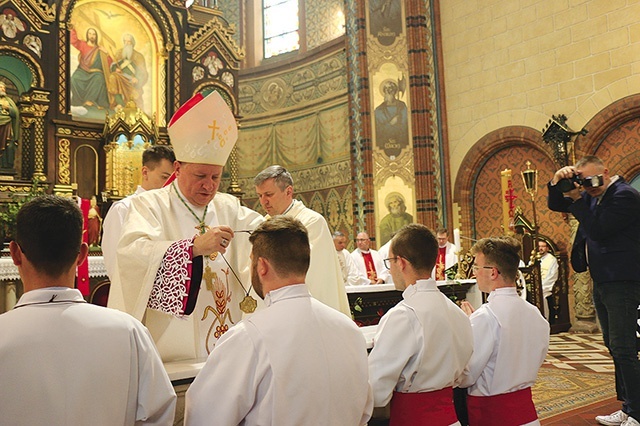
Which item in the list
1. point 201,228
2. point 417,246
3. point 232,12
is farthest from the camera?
point 232,12

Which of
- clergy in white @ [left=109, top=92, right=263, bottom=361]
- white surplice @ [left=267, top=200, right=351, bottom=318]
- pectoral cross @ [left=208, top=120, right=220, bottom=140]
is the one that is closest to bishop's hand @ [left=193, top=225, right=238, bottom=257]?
clergy in white @ [left=109, top=92, right=263, bottom=361]

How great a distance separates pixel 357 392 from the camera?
74.1 inches

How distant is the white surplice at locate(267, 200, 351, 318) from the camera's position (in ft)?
11.5

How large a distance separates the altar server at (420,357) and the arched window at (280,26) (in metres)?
12.9

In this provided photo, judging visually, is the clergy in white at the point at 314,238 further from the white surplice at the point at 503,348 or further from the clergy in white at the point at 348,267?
the clergy in white at the point at 348,267

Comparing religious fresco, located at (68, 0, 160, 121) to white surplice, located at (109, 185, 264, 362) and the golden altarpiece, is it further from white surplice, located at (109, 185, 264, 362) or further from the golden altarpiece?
white surplice, located at (109, 185, 264, 362)

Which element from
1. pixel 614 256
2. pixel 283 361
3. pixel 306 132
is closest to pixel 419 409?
pixel 283 361

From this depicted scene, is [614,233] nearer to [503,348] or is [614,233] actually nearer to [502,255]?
[502,255]

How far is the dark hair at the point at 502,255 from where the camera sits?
308 cm

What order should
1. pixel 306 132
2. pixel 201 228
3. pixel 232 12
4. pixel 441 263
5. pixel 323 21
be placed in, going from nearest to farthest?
pixel 201 228 → pixel 441 263 → pixel 306 132 → pixel 323 21 → pixel 232 12

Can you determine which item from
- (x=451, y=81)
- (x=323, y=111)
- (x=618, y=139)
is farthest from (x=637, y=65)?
(x=323, y=111)

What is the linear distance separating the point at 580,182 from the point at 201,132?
8.56 ft

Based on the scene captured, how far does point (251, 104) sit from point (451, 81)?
5040mm

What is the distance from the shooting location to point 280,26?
15117 mm
